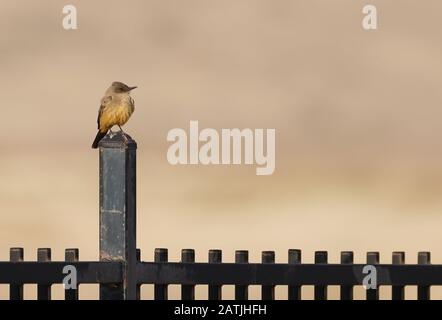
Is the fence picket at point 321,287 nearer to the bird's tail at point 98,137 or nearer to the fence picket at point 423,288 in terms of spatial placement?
the fence picket at point 423,288

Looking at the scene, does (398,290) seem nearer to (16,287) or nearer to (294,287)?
(294,287)

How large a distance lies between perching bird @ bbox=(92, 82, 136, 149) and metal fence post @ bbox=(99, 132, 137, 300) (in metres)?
0.36

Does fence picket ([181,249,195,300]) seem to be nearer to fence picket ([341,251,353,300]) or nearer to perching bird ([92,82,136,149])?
perching bird ([92,82,136,149])

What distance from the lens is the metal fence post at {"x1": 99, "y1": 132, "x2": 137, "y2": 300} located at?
37.8 feet

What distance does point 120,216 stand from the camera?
37.9 feet

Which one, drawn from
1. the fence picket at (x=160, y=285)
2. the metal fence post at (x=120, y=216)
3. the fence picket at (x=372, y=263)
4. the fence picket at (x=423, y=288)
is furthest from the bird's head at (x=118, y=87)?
the fence picket at (x=423, y=288)

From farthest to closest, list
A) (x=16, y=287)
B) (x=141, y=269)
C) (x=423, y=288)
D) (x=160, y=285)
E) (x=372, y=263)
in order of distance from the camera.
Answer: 1. (x=423, y=288)
2. (x=372, y=263)
3. (x=160, y=285)
4. (x=141, y=269)
5. (x=16, y=287)

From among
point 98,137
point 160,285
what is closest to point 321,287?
point 160,285

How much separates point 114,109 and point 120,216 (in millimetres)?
983

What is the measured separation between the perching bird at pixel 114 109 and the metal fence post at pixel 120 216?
1.18ft

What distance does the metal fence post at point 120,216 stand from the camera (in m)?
11.5
